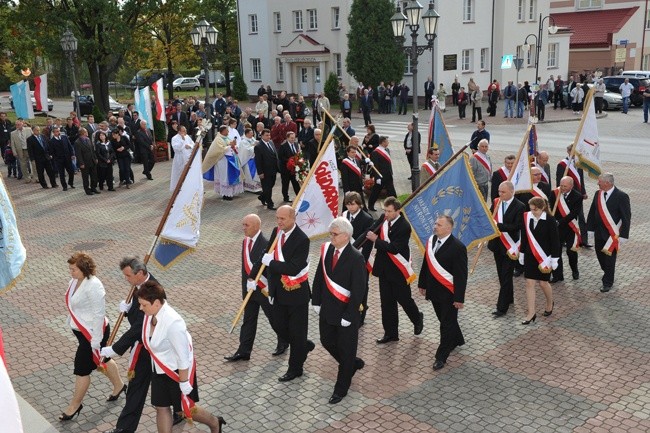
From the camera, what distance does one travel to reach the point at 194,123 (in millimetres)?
26422

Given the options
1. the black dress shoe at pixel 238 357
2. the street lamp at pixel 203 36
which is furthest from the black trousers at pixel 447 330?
the street lamp at pixel 203 36

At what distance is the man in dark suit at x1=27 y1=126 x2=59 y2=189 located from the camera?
67.4ft

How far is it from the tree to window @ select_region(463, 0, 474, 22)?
4765mm

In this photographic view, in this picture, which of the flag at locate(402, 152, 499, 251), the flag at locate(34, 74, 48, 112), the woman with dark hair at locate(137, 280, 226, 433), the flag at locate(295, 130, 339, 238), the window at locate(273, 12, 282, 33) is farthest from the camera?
the window at locate(273, 12, 282, 33)

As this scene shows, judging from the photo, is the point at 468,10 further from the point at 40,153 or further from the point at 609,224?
the point at 609,224

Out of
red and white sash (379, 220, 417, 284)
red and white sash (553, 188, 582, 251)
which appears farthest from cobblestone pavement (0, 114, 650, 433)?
red and white sash (379, 220, 417, 284)

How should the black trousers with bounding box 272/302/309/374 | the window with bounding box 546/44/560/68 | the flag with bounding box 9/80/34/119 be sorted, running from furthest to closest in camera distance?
1. the window with bounding box 546/44/560/68
2. the flag with bounding box 9/80/34/119
3. the black trousers with bounding box 272/302/309/374

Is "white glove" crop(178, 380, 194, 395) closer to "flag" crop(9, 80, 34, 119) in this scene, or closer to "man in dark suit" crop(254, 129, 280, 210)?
"man in dark suit" crop(254, 129, 280, 210)

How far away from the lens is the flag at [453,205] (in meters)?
10.1

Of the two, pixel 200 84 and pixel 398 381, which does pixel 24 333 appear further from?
pixel 200 84

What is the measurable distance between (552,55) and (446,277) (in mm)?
44870

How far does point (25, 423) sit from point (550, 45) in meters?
47.6

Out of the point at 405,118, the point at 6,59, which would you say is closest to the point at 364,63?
the point at 405,118

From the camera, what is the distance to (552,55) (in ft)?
161
